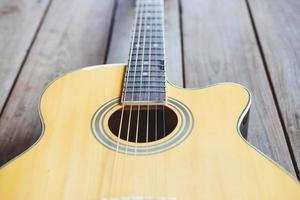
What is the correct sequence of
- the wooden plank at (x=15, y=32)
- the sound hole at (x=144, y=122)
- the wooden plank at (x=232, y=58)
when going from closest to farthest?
the sound hole at (x=144, y=122) → the wooden plank at (x=232, y=58) → the wooden plank at (x=15, y=32)

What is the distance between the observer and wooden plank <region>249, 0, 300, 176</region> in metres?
0.84

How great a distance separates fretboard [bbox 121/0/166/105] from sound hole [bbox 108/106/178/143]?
0.05 ft

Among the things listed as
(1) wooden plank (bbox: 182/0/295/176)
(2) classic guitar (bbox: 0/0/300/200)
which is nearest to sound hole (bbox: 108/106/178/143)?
(2) classic guitar (bbox: 0/0/300/200)

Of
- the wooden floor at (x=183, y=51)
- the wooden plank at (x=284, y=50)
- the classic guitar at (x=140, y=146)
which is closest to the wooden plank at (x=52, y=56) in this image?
the wooden floor at (x=183, y=51)

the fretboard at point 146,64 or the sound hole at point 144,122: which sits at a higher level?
the fretboard at point 146,64

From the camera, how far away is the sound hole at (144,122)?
2.27 ft

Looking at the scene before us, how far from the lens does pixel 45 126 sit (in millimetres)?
657

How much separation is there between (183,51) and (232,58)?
0.43ft

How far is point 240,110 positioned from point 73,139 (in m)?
0.29

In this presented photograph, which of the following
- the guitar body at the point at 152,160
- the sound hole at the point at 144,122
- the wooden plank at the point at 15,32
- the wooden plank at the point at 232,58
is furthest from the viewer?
the wooden plank at the point at 15,32

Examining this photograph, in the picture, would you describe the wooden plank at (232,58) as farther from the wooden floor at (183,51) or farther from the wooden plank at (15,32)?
the wooden plank at (15,32)

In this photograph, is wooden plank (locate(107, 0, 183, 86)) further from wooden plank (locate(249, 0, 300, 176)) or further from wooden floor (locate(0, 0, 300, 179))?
wooden plank (locate(249, 0, 300, 176))

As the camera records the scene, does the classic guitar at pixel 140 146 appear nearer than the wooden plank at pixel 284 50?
Yes

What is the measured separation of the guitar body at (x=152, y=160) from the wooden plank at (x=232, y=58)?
0.53ft
